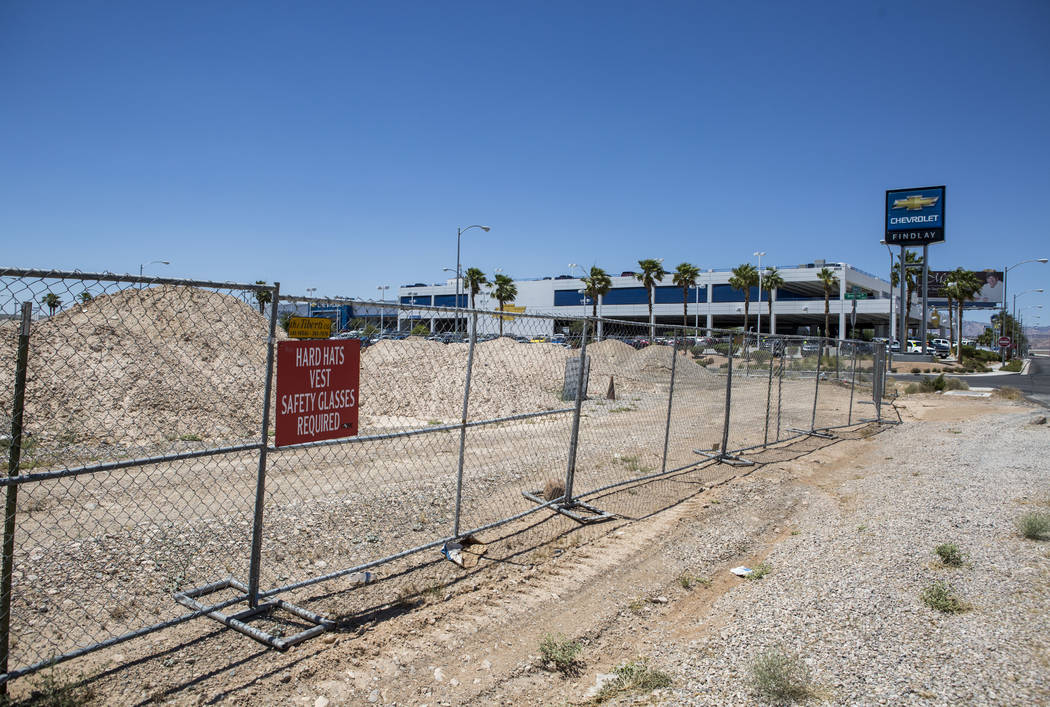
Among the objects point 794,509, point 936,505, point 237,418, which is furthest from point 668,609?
point 237,418

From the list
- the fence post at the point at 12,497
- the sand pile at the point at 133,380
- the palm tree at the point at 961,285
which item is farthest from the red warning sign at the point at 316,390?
the palm tree at the point at 961,285

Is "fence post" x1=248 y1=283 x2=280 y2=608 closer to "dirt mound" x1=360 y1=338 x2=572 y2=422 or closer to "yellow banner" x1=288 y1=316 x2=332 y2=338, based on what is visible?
"yellow banner" x1=288 y1=316 x2=332 y2=338

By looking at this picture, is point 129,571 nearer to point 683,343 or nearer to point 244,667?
point 244,667

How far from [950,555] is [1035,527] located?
120cm

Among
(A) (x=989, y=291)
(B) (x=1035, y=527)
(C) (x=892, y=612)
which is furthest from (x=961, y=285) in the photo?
(C) (x=892, y=612)

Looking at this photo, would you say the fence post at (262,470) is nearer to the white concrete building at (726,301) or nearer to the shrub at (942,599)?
the shrub at (942,599)

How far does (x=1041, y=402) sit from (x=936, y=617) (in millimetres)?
23608

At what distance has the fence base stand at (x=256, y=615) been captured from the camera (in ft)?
13.8

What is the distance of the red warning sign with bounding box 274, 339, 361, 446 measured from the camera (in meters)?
4.53

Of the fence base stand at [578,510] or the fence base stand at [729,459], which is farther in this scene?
the fence base stand at [729,459]

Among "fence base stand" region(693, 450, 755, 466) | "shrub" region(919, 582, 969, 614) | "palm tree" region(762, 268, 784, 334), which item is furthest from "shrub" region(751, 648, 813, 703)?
"palm tree" region(762, 268, 784, 334)

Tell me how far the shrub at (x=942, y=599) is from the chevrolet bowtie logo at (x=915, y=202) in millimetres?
53675

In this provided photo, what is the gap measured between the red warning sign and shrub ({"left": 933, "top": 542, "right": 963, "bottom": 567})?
521 cm

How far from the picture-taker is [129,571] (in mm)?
5121
